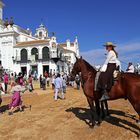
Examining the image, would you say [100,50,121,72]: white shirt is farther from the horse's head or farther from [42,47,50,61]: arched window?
[42,47,50,61]: arched window

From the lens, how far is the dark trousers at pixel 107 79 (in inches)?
364

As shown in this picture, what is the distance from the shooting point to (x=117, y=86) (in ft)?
30.1

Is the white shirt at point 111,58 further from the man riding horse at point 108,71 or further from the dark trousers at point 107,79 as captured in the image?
the dark trousers at point 107,79

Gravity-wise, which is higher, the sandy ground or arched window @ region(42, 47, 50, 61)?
arched window @ region(42, 47, 50, 61)

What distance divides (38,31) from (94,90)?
92.8m

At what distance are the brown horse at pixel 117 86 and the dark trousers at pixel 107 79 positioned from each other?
0.18 m

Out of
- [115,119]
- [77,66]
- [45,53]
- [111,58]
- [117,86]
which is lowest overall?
[115,119]

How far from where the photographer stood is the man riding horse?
9.30 m

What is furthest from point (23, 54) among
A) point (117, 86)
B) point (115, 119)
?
point (117, 86)

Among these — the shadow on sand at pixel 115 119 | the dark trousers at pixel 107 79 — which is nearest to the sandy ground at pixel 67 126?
the shadow on sand at pixel 115 119

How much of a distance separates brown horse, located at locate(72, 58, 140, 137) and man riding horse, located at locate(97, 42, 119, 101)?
184 mm

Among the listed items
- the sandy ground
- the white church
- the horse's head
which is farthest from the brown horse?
the white church

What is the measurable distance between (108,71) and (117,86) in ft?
1.88

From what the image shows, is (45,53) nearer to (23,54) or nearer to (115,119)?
(23,54)
